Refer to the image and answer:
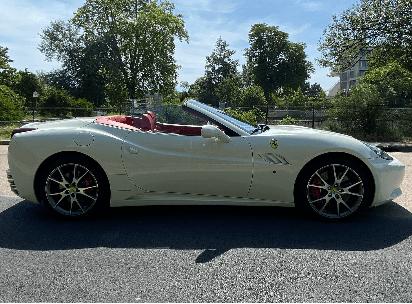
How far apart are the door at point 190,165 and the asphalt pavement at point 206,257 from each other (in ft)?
1.34

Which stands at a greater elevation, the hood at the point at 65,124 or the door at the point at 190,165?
the hood at the point at 65,124

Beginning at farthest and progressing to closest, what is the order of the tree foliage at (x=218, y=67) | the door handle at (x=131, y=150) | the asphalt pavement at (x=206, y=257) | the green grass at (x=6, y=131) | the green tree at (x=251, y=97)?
the tree foliage at (x=218, y=67) < the green tree at (x=251, y=97) < the green grass at (x=6, y=131) < the door handle at (x=131, y=150) < the asphalt pavement at (x=206, y=257)

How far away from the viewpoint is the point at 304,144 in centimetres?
397

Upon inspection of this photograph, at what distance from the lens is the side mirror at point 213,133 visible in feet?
12.8

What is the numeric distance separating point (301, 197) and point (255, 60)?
64.3 metres

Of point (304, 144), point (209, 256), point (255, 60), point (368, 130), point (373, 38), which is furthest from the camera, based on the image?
point (255, 60)

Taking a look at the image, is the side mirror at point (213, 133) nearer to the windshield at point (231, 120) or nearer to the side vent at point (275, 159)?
the windshield at point (231, 120)

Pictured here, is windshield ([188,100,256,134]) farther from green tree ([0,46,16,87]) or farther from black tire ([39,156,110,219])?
green tree ([0,46,16,87])

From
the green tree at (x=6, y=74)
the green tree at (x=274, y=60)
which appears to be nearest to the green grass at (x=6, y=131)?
the green tree at (x=6, y=74)

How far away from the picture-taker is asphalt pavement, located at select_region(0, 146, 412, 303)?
2510 mm

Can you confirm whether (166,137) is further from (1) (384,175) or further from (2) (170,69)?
(2) (170,69)

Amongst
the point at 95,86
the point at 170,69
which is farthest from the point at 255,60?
the point at 95,86

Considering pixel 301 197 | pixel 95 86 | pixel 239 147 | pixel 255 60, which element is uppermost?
pixel 255 60

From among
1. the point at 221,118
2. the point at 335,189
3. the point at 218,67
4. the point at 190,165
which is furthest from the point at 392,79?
the point at 218,67
